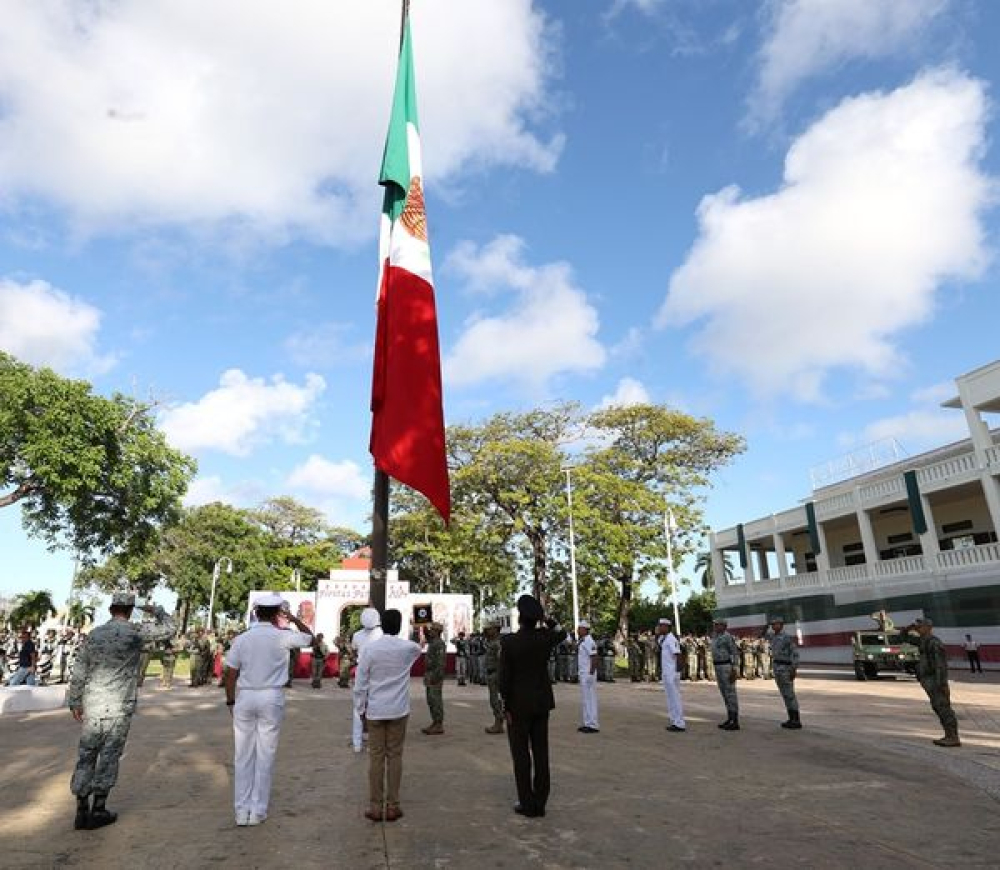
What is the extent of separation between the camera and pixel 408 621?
97.0 ft

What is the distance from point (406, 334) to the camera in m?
8.65

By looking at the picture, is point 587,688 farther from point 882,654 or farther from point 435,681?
point 882,654

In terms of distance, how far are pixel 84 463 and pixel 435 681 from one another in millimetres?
15668

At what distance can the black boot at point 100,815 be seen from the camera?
4684 mm

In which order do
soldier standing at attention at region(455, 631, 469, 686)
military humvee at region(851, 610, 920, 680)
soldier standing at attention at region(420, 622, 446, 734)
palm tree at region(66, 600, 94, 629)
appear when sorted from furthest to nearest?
palm tree at region(66, 600, 94, 629), soldier standing at attention at region(455, 631, 469, 686), military humvee at region(851, 610, 920, 680), soldier standing at attention at region(420, 622, 446, 734)

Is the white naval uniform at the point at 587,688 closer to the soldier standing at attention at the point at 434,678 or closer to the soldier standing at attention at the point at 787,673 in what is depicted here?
the soldier standing at attention at the point at 434,678

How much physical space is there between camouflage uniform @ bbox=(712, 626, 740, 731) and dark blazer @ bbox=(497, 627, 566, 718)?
5.40 metres

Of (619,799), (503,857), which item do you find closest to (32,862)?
(503,857)

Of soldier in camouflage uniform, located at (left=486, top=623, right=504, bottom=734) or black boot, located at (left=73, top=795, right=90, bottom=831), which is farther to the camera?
soldier in camouflage uniform, located at (left=486, top=623, right=504, bottom=734)

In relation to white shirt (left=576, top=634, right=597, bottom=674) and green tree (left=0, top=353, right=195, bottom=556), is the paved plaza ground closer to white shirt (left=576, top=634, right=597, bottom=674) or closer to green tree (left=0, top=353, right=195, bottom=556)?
white shirt (left=576, top=634, right=597, bottom=674)

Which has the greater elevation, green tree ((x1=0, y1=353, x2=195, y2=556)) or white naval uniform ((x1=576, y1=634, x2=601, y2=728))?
green tree ((x1=0, y1=353, x2=195, y2=556))

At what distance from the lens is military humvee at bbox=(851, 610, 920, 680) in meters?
20.2

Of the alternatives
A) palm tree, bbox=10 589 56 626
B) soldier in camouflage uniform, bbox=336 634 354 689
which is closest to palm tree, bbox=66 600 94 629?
palm tree, bbox=10 589 56 626

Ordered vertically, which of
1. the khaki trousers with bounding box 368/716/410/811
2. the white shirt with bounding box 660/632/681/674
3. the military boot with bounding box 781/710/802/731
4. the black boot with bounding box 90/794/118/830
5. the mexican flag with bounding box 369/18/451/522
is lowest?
the military boot with bounding box 781/710/802/731
